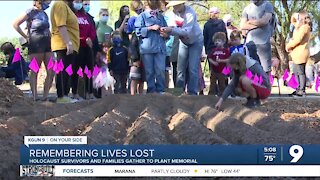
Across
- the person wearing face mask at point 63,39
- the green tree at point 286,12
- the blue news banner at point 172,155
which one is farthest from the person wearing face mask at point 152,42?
the green tree at point 286,12

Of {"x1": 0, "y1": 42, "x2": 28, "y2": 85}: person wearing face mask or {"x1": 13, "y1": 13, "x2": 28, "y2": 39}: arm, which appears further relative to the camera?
{"x1": 0, "y1": 42, "x2": 28, "y2": 85}: person wearing face mask

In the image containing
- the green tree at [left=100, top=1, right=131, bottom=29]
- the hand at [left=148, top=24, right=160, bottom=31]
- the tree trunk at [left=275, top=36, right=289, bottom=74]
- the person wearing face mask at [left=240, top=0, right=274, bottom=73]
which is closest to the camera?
the hand at [left=148, top=24, right=160, bottom=31]

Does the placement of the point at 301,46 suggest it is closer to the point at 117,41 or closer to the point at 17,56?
the point at 117,41

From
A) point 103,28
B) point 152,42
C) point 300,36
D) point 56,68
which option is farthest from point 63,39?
point 300,36

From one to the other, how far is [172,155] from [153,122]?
2.16 meters

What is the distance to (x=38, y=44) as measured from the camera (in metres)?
7.28

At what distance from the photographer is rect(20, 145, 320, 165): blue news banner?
2.75m

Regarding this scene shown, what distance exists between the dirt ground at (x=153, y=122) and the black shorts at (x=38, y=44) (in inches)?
22.5

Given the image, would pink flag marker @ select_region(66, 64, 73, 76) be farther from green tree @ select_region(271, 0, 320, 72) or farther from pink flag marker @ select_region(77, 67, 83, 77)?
green tree @ select_region(271, 0, 320, 72)

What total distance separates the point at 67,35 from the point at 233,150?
4.65 m

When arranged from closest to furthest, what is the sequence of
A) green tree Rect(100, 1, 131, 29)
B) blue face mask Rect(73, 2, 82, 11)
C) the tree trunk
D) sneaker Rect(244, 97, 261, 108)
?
1. sneaker Rect(244, 97, 261, 108)
2. blue face mask Rect(73, 2, 82, 11)
3. the tree trunk
4. green tree Rect(100, 1, 131, 29)

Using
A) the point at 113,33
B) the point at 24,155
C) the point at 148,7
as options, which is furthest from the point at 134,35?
the point at 24,155

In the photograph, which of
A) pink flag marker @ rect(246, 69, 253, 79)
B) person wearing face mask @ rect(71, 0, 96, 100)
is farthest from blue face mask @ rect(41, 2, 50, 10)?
pink flag marker @ rect(246, 69, 253, 79)

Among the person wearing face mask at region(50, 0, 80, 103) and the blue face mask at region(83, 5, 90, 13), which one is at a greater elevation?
the blue face mask at region(83, 5, 90, 13)
